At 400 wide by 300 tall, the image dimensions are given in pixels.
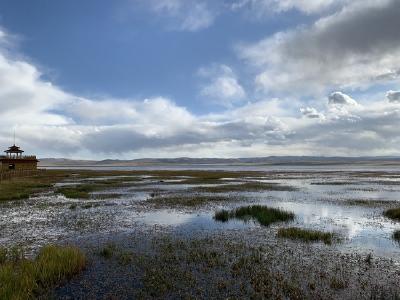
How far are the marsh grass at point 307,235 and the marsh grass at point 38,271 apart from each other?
11049 millimetres

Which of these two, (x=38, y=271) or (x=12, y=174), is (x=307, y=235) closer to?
(x=38, y=271)

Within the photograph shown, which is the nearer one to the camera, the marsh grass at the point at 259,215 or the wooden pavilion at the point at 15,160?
the marsh grass at the point at 259,215

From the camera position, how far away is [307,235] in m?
18.9

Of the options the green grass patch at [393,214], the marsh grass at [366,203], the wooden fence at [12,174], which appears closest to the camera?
the green grass patch at [393,214]

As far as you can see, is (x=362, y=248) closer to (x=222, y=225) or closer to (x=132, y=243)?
(x=222, y=225)

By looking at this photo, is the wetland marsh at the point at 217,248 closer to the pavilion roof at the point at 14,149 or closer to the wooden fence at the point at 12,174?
the wooden fence at the point at 12,174

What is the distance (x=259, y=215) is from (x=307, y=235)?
6.40 m

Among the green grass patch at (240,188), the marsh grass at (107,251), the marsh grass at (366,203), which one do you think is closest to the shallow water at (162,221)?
the marsh grass at (366,203)

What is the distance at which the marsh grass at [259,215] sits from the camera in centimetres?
2406

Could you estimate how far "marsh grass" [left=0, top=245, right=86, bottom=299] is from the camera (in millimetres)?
10430

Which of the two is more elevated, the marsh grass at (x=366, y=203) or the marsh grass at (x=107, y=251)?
the marsh grass at (x=107, y=251)

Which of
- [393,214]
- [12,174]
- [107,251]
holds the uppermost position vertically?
[12,174]

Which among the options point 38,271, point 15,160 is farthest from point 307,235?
point 15,160

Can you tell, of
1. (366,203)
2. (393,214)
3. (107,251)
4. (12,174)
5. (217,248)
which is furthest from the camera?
(12,174)
